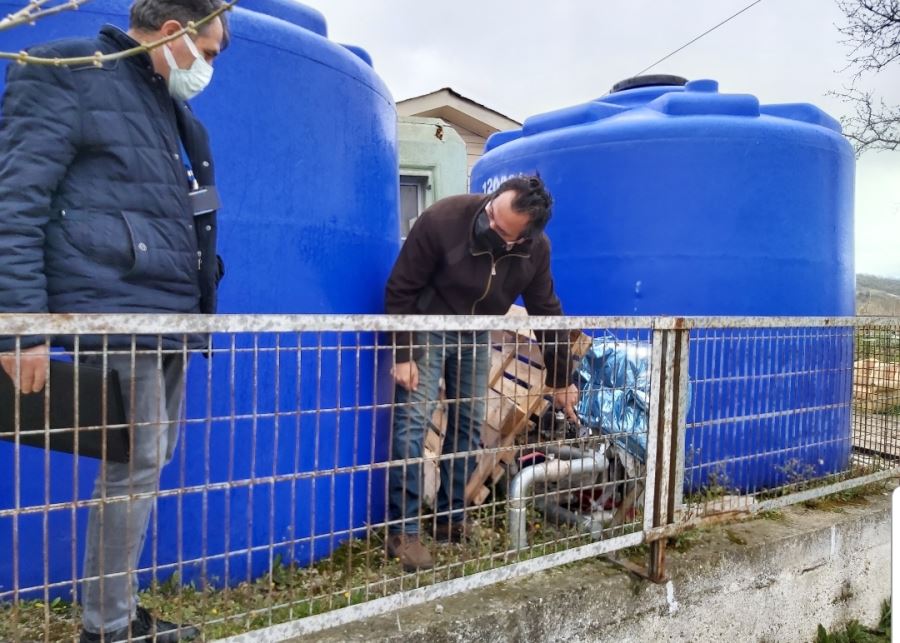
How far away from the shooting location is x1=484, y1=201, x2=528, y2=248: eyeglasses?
2.77 m

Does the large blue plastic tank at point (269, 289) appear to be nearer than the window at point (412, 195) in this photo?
Yes

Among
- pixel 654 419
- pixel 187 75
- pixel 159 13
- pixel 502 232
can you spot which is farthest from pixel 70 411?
pixel 654 419

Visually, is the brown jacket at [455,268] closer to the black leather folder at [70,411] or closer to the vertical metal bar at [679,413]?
the vertical metal bar at [679,413]

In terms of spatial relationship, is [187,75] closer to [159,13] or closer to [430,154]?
[159,13]

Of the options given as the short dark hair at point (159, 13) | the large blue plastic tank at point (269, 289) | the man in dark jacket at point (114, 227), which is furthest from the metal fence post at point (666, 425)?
the short dark hair at point (159, 13)

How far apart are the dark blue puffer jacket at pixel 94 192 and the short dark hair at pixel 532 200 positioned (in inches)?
49.9

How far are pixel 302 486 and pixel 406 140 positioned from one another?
18.4 feet

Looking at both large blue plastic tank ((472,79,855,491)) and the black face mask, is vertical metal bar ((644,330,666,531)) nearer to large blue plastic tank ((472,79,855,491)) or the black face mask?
the black face mask

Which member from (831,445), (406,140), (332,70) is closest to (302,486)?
(332,70)

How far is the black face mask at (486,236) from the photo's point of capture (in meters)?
2.77

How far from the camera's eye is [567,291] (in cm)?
409

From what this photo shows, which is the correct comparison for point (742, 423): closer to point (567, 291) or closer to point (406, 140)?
point (567, 291)

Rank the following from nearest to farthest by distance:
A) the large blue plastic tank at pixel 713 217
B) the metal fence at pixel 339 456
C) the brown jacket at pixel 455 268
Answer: the metal fence at pixel 339 456 → the brown jacket at pixel 455 268 → the large blue plastic tank at pixel 713 217

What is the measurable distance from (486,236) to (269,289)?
0.88m
